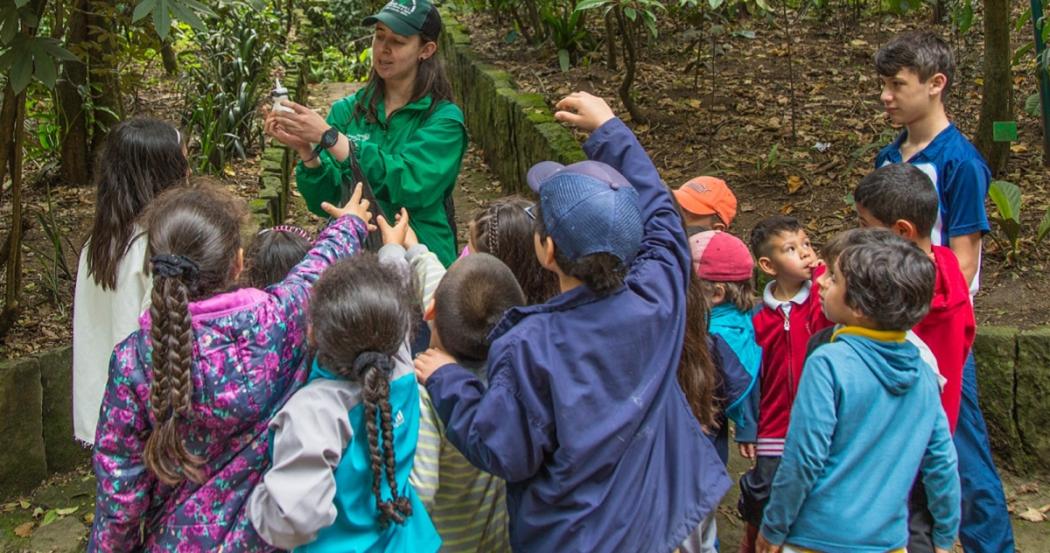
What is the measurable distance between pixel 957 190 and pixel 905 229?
0.32 m

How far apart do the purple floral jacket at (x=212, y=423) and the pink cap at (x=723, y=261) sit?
1383 millimetres

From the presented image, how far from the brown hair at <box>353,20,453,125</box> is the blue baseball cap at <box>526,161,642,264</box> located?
139cm

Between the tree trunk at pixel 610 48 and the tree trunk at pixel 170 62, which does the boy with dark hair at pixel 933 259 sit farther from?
the tree trunk at pixel 170 62

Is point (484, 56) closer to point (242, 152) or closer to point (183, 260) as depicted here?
point (242, 152)

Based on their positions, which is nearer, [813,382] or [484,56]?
[813,382]

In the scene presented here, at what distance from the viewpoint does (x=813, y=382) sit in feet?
9.45

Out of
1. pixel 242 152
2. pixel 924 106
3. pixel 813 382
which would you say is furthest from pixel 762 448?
pixel 242 152

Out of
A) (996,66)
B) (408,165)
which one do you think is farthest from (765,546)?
(996,66)

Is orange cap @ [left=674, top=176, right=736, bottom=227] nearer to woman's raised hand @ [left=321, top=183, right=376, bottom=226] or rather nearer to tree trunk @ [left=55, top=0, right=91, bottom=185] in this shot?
woman's raised hand @ [left=321, top=183, right=376, bottom=226]

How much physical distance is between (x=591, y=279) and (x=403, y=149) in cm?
137

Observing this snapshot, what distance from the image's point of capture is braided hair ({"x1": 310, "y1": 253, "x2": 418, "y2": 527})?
7.90 ft

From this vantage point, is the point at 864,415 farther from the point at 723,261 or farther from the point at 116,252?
the point at 116,252

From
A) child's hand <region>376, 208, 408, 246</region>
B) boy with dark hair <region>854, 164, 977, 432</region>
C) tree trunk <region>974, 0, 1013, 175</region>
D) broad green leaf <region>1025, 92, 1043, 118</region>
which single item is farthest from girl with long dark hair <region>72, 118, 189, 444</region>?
broad green leaf <region>1025, 92, 1043, 118</region>

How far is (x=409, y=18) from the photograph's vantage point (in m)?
3.65
